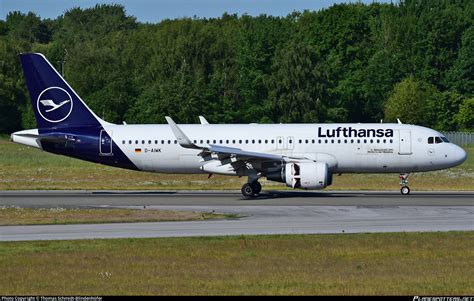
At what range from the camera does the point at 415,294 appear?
69.7 feet

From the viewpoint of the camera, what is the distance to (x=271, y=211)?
129 ft

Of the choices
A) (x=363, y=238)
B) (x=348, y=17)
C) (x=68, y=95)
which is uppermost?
(x=348, y=17)

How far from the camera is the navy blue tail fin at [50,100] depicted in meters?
50.3

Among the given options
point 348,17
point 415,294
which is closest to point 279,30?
point 348,17

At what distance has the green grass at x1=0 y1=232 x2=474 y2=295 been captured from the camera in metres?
22.0

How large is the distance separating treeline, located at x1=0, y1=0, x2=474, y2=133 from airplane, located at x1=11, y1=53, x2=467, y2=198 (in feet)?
169

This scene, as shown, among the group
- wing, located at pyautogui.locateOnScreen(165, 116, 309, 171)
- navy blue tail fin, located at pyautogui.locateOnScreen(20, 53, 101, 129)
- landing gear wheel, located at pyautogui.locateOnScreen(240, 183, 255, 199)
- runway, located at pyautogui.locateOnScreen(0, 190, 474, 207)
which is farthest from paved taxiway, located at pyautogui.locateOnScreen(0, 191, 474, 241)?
navy blue tail fin, located at pyautogui.locateOnScreen(20, 53, 101, 129)

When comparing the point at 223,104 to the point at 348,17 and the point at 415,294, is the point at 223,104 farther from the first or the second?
the point at 415,294

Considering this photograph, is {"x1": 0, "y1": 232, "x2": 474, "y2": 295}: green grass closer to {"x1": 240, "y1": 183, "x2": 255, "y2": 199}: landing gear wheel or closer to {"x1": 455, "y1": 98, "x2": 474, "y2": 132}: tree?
{"x1": 240, "y1": 183, "x2": 255, "y2": 199}: landing gear wheel

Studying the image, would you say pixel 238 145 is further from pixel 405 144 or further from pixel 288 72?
pixel 288 72

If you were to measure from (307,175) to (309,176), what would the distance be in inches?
4.2

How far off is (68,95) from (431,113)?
6538 centimetres

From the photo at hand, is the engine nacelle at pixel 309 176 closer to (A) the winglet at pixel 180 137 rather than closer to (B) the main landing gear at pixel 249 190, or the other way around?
(B) the main landing gear at pixel 249 190

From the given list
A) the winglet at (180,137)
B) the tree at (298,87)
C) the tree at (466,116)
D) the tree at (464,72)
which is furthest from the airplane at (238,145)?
the tree at (464,72)
